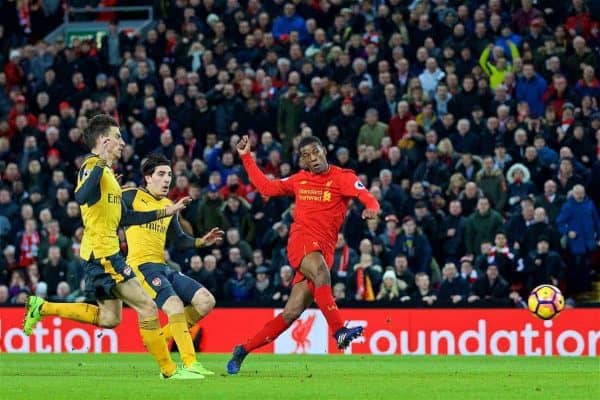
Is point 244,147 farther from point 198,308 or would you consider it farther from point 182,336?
point 182,336

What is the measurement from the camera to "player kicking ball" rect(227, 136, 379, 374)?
15.6m

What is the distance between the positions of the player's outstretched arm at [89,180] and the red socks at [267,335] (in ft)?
8.06

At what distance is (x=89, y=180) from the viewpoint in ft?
45.7

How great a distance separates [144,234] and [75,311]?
133cm

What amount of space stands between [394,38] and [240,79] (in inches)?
120

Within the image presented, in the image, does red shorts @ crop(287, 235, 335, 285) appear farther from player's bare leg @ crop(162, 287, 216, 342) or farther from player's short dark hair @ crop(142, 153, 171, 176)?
player's short dark hair @ crop(142, 153, 171, 176)

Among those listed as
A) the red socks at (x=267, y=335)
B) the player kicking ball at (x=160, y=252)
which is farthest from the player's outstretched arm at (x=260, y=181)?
the red socks at (x=267, y=335)

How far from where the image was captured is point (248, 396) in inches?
493

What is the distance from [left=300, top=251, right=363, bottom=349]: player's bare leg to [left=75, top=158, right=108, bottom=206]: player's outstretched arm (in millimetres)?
2617

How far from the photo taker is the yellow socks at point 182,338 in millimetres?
14625

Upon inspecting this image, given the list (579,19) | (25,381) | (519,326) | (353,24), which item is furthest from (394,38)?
(25,381)

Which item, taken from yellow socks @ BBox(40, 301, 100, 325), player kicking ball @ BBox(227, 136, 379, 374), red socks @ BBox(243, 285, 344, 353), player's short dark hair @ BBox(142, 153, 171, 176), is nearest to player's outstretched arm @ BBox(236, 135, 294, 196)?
player kicking ball @ BBox(227, 136, 379, 374)

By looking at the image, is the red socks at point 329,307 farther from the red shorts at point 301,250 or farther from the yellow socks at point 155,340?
the yellow socks at point 155,340

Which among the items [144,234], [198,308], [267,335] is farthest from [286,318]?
[144,234]
